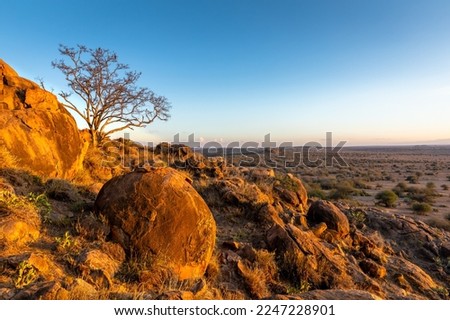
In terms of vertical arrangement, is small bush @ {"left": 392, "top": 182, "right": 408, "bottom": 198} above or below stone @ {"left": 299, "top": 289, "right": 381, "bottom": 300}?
below

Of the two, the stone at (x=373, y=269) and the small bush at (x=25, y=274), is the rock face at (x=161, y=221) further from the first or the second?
the stone at (x=373, y=269)

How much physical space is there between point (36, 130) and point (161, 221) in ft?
18.2

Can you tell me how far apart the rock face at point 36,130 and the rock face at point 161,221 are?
3430 mm

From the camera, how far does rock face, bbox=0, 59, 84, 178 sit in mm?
7573

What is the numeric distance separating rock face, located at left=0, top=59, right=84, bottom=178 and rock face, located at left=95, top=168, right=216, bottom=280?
135 inches

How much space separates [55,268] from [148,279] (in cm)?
133

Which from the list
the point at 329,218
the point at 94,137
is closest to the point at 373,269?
the point at 329,218

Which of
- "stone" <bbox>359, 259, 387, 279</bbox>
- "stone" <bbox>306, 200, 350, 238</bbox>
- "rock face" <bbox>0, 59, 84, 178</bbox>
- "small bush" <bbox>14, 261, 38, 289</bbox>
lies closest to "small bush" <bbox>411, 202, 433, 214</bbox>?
"stone" <bbox>306, 200, 350, 238</bbox>

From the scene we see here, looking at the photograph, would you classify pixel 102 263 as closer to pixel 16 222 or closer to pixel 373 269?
pixel 16 222

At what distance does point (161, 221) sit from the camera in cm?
542

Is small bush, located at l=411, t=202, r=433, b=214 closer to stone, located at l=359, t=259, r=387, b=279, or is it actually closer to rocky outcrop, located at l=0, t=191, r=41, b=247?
stone, located at l=359, t=259, r=387, b=279

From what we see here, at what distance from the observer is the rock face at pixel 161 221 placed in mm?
5277
